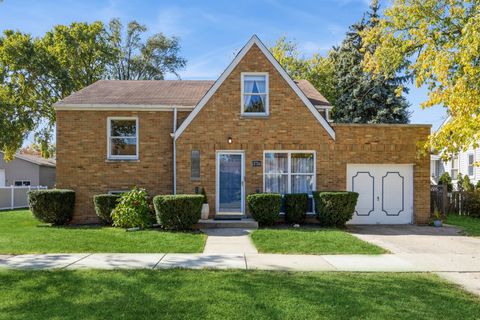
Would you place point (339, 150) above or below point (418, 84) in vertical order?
below

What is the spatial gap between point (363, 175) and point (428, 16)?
6.92m

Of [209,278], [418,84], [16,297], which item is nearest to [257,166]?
[418,84]

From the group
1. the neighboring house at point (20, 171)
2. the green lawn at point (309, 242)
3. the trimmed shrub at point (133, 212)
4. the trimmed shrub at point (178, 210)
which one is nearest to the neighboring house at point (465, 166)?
the green lawn at point (309, 242)

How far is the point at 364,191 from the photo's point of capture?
15.5 metres

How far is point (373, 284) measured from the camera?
22.7ft

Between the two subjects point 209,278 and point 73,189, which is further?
point 73,189

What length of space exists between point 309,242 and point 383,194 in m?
6.03

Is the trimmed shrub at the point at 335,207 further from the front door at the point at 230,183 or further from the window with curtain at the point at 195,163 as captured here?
the window with curtain at the point at 195,163

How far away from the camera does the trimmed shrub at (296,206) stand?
14.3 m

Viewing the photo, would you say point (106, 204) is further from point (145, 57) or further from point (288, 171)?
point (145, 57)

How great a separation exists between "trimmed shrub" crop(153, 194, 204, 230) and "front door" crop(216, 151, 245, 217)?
2467 millimetres

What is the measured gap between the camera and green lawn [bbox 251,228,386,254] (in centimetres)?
995

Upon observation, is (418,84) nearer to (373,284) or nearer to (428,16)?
(428,16)

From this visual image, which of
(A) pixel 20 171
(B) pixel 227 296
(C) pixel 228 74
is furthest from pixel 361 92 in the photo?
(A) pixel 20 171
